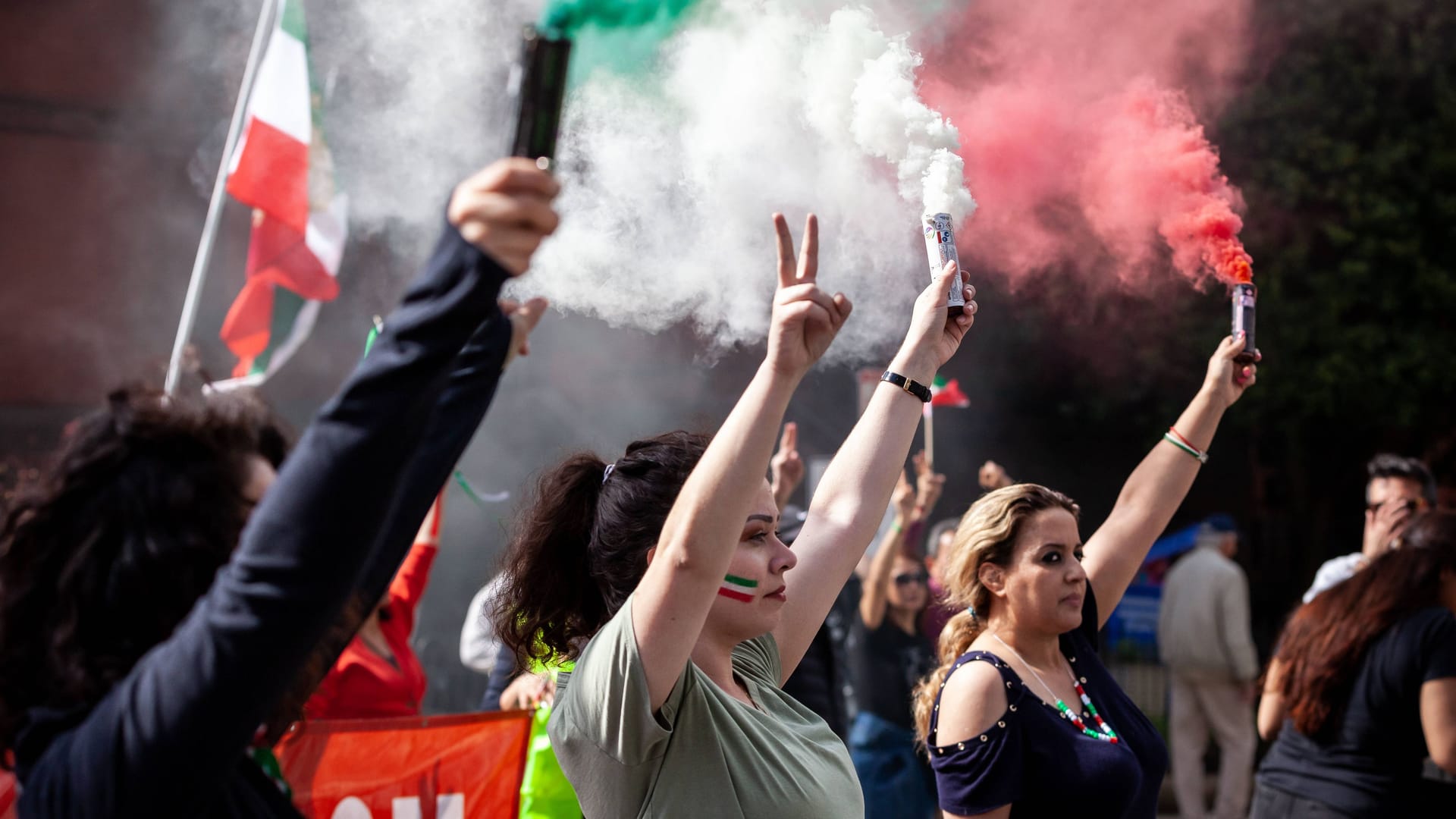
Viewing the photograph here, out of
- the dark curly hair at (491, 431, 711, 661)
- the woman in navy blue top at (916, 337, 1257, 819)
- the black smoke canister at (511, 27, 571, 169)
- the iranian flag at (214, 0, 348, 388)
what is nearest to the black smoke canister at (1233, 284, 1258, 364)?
the woman in navy blue top at (916, 337, 1257, 819)

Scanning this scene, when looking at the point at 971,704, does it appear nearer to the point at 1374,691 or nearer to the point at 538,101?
the point at 1374,691

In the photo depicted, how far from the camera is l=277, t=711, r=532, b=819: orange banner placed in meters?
3.36

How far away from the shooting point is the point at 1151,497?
314 centimetres

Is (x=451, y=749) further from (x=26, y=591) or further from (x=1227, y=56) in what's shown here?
(x=1227, y=56)

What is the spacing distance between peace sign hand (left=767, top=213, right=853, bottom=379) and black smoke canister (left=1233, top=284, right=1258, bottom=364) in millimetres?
1915

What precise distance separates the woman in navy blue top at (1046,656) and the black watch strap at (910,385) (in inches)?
28.3

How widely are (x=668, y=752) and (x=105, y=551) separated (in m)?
0.86

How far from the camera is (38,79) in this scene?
7602 mm

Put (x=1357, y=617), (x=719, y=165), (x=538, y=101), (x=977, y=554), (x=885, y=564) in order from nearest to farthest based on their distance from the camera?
(x=538, y=101)
(x=977, y=554)
(x=1357, y=617)
(x=719, y=165)
(x=885, y=564)

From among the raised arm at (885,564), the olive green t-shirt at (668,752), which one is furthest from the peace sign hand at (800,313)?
the raised arm at (885,564)

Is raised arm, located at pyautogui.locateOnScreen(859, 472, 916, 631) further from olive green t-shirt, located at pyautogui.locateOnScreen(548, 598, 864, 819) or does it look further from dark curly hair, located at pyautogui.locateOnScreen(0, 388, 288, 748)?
dark curly hair, located at pyautogui.locateOnScreen(0, 388, 288, 748)

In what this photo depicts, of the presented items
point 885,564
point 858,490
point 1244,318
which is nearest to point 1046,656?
point 858,490

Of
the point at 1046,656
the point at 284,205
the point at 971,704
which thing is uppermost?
the point at 284,205

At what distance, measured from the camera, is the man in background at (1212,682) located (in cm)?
763
